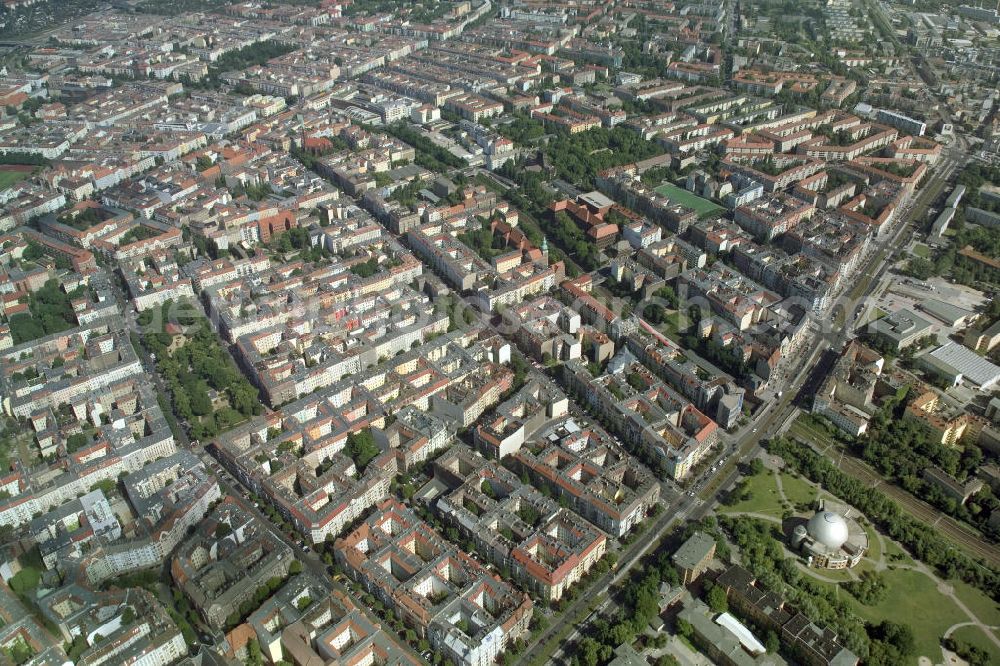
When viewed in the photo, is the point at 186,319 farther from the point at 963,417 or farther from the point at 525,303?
the point at 963,417

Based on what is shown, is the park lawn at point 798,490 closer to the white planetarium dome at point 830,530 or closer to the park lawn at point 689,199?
the white planetarium dome at point 830,530

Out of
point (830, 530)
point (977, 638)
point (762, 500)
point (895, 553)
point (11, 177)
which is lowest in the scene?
point (11, 177)

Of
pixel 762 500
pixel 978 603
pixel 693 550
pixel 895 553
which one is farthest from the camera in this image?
pixel 762 500

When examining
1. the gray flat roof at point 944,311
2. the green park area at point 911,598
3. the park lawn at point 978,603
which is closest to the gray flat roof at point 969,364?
the gray flat roof at point 944,311

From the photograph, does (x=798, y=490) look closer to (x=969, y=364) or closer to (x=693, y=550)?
(x=693, y=550)

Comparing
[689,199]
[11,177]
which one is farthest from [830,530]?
[11,177]

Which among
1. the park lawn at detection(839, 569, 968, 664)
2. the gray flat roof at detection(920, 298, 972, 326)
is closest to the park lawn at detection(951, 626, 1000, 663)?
the park lawn at detection(839, 569, 968, 664)
